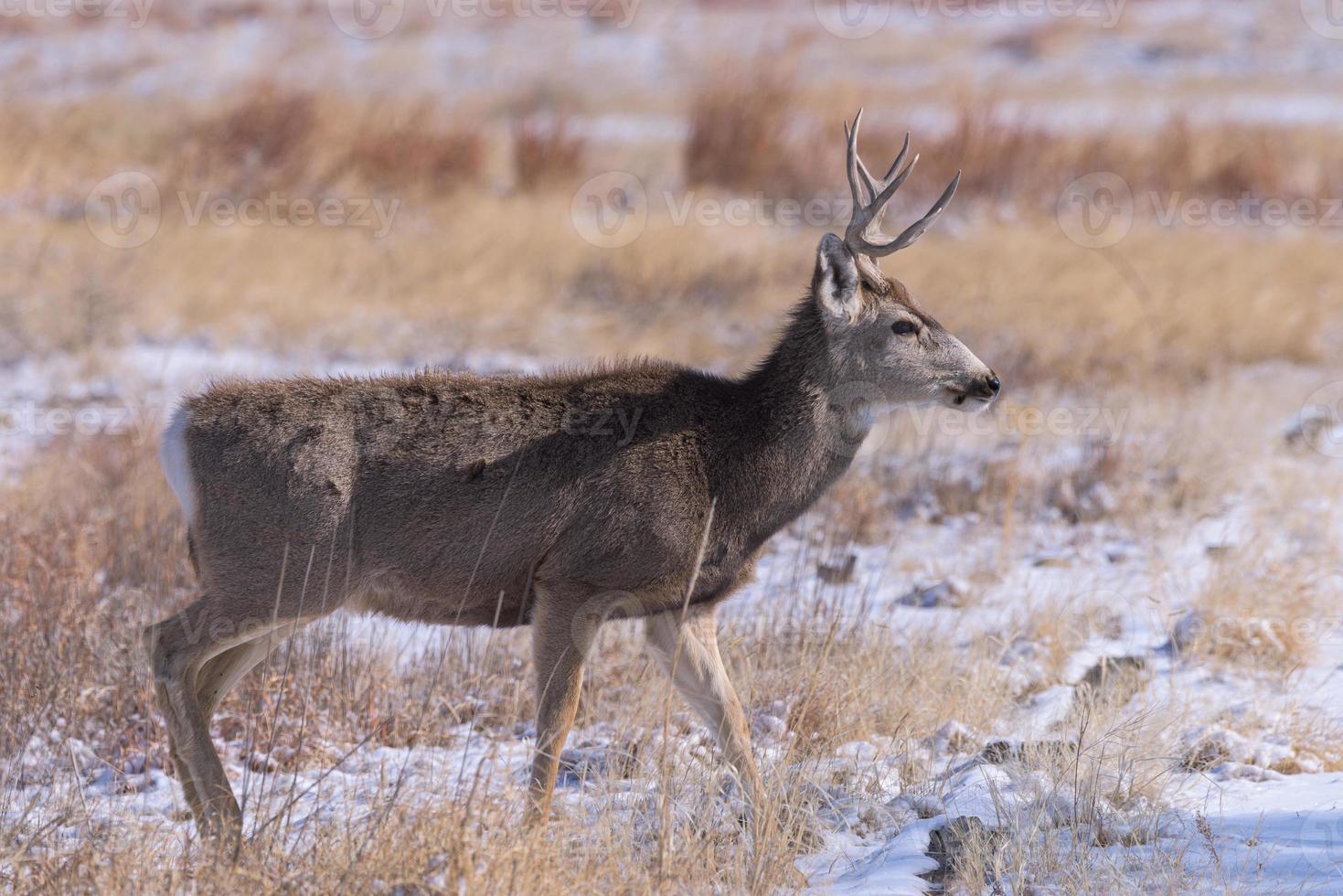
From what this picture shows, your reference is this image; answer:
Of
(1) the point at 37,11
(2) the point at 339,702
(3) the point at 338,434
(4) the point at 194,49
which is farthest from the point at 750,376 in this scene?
(1) the point at 37,11

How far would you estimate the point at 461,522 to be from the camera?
5141mm

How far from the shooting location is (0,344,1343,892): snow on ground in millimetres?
4828

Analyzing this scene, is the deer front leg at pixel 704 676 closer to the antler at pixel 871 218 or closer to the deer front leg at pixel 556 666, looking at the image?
the deer front leg at pixel 556 666

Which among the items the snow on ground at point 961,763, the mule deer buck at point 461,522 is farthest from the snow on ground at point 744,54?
the mule deer buck at point 461,522

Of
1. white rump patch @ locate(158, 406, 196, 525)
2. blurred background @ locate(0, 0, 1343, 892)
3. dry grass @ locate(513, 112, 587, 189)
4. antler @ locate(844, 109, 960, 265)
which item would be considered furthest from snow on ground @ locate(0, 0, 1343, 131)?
white rump patch @ locate(158, 406, 196, 525)

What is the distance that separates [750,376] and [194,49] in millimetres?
27506

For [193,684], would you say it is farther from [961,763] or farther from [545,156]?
[545,156]

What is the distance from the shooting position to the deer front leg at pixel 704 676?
17.8 ft

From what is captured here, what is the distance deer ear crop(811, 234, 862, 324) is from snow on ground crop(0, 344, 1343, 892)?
1.60 m

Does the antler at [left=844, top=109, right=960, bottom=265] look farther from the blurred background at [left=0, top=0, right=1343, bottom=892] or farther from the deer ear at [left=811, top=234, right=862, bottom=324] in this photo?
the blurred background at [left=0, top=0, right=1343, bottom=892]

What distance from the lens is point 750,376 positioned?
589cm

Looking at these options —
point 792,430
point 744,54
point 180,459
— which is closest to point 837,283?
point 792,430

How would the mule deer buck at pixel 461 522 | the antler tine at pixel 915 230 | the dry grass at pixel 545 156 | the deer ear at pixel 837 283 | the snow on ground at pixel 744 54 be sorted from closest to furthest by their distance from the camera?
1. the mule deer buck at pixel 461 522
2. the antler tine at pixel 915 230
3. the deer ear at pixel 837 283
4. the dry grass at pixel 545 156
5. the snow on ground at pixel 744 54

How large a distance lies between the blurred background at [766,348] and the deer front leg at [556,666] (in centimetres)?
52
